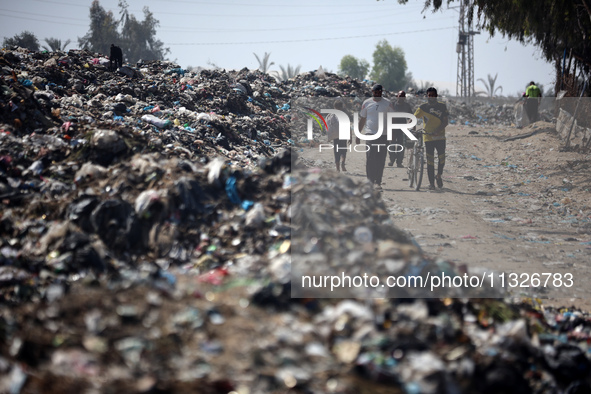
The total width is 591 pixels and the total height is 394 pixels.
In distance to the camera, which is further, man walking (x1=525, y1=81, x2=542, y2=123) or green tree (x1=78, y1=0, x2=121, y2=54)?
green tree (x1=78, y1=0, x2=121, y2=54)

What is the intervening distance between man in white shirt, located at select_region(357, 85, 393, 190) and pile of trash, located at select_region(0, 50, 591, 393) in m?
2.59

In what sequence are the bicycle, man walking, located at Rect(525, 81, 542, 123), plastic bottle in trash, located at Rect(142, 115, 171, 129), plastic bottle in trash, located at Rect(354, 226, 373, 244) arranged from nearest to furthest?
plastic bottle in trash, located at Rect(354, 226, 373, 244), the bicycle, plastic bottle in trash, located at Rect(142, 115, 171, 129), man walking, located at Rect(525, 81, 542, 123)

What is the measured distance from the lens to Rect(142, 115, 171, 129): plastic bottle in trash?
9.69 m

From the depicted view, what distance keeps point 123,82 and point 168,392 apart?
426 inches

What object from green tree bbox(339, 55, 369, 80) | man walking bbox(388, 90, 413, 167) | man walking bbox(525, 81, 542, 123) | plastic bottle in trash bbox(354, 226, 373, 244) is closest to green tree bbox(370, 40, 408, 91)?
green tree bbox(339, 55, 369, 80)

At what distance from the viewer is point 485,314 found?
3.42m

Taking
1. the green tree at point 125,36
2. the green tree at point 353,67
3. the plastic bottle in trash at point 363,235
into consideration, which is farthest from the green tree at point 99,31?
the plastic bottle in trash at point 363,235

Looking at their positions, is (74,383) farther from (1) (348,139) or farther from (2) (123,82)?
(2) (123,82)

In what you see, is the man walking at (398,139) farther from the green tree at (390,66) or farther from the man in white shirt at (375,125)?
the green tree at (390,66)

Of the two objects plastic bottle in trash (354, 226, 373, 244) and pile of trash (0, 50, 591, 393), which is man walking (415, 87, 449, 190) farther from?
plastic bottle in trash (354, 226, 373, 244)

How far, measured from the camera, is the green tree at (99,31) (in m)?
47.5

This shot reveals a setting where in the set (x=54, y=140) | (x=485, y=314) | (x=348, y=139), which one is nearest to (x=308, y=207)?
(x=485, y=314)

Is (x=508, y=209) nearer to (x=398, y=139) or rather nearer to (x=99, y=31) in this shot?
(x=398, y=139)

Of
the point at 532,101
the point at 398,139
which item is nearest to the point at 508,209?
the point at 398,139
